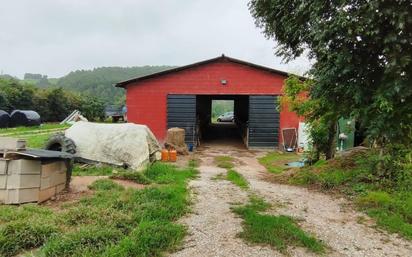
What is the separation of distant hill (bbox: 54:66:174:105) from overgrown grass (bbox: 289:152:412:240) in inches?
2310

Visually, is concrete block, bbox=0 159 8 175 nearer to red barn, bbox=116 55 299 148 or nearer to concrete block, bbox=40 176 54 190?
concrete block, bbox=40 176 54 190

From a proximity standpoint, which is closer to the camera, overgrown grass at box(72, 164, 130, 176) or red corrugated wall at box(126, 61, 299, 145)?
overgrown grass at box(72, 164, 130, 176)

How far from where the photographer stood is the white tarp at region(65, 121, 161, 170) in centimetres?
1048

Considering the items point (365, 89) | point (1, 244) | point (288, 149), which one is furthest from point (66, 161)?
point (288, 149)

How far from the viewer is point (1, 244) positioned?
4.27 metres

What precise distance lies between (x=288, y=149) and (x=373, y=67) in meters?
14.0

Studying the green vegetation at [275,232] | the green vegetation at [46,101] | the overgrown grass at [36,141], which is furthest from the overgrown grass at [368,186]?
the green vegetation at [46,101]

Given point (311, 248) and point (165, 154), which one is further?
point (165, 154)

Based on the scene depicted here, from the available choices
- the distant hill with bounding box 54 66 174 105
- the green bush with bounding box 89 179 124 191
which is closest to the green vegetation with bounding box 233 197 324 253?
the green bush with bounding box 89 179 124 191

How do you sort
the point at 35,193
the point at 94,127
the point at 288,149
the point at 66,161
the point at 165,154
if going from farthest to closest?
1. the point at 288,149
2. the point at 165,154
3. the point at 94,127
4. the point at 66,161
5. the point at 35,193

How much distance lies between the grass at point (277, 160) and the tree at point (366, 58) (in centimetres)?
814

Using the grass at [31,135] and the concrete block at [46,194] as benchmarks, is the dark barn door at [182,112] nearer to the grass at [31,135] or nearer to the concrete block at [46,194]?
the grass at [31,135]

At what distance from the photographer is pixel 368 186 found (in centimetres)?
822

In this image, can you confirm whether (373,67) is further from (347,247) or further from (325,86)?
(347,247)
